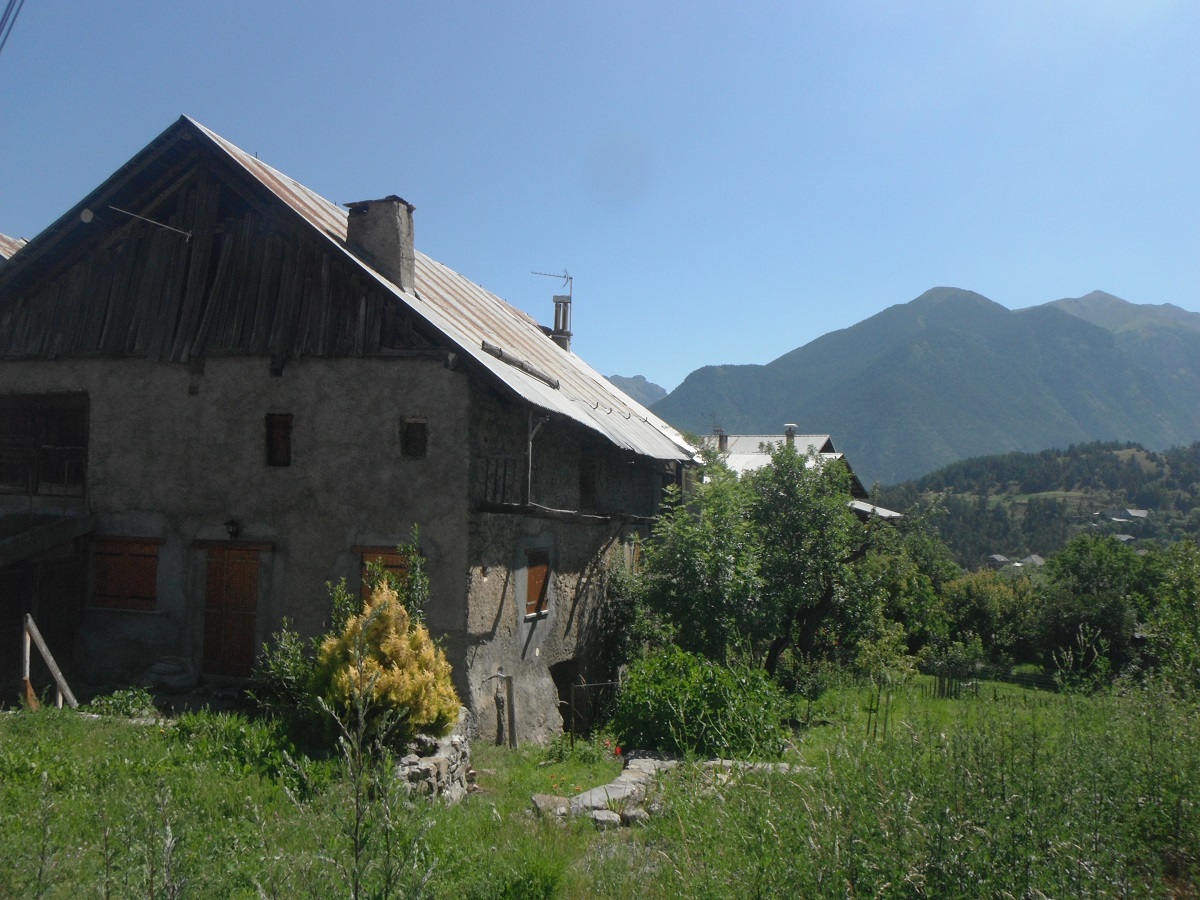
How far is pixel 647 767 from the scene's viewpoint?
9984mm

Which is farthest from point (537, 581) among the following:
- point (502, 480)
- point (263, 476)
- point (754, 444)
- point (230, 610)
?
point (754, 444)

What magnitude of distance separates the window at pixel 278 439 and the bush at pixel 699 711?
6.09 meters

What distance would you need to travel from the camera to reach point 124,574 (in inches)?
532

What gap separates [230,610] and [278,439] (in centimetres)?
263

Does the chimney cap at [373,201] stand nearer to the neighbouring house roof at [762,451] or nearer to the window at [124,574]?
the window at [124,574]

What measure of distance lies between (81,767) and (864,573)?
1563 cm

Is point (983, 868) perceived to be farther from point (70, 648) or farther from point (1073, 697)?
point (70, 648)

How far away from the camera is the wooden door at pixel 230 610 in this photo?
12.9 metres

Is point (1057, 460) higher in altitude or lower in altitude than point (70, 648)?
higher

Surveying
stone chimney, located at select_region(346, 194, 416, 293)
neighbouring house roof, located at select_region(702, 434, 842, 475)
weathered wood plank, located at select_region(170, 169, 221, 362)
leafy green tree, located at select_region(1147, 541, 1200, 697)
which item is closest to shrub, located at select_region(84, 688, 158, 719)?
weathered wood plank, located at select_region(170, 169, 221, 362)

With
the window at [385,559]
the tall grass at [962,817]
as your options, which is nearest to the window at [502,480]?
the window at [385,559]

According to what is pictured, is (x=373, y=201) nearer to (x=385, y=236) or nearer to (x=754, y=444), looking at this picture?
(x=385, y=236)

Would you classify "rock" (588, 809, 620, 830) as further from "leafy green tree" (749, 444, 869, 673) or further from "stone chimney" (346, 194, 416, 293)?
"leafy green tree" (749, 444, 869, 673)

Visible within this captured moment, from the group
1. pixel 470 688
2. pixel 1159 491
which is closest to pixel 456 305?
pixel 470 688
